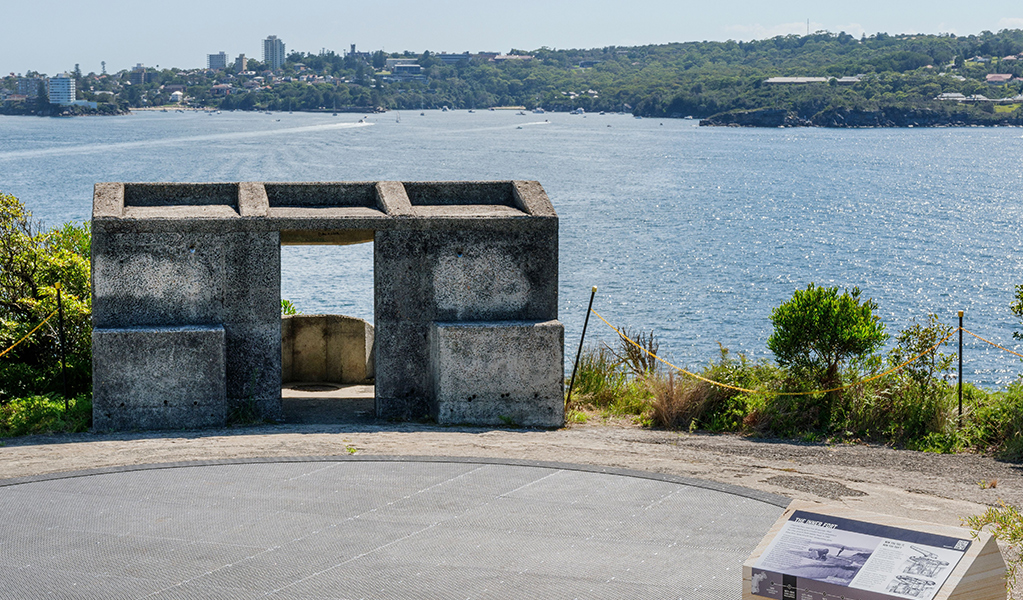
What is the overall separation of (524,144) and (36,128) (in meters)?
77.1

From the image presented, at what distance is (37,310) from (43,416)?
217 cm

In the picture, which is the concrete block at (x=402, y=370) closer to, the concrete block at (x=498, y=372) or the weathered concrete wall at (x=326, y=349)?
the concrete block at (x=498, y=372)

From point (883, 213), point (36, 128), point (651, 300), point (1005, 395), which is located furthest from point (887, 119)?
point (1005, 395)

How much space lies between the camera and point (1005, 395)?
11.7m

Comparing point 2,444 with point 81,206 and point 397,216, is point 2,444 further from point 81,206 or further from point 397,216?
point 81,206

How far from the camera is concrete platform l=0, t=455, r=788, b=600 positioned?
258 inches

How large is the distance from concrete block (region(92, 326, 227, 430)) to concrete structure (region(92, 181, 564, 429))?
14mm

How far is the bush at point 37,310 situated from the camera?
39.9 feet

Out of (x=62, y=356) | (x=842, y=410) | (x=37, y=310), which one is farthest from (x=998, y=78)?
(x=62, y=356)

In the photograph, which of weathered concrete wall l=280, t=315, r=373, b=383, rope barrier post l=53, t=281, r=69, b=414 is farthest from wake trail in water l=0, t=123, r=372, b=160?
rope barrier post l=53, t=281, r=69, b=414

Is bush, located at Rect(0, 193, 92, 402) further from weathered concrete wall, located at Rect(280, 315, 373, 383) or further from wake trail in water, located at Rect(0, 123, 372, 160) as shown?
wake trail in water, located at Rect(0, 123, 372, 160)

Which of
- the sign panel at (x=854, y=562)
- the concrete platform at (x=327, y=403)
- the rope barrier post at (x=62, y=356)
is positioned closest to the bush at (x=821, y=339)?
the concrete platform at (x=327, y=403)

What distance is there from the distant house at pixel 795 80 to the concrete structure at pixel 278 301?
174 metres

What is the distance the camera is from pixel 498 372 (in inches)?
448
